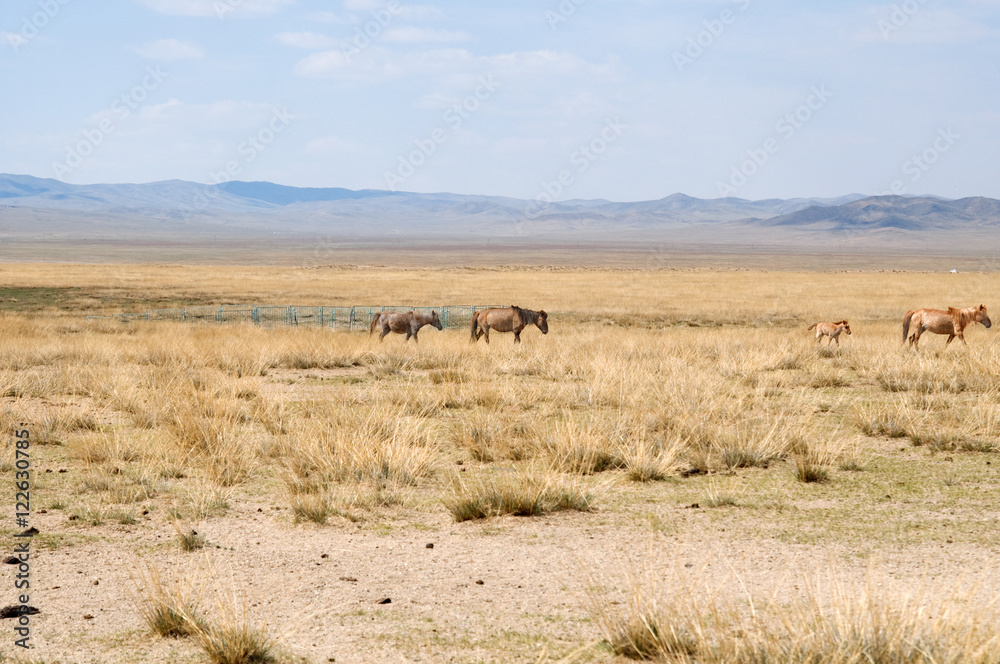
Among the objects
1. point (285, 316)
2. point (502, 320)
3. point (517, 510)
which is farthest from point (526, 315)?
point (285, 316)

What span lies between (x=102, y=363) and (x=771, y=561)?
14114mm

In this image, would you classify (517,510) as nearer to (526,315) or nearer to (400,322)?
(526,315)

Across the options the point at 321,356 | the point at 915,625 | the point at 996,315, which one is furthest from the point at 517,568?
the point at 996,315

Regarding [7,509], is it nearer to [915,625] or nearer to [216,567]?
[216,567]

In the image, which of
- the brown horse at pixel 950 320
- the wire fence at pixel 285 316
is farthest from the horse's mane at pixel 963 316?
the wire fence at pixel 285 316

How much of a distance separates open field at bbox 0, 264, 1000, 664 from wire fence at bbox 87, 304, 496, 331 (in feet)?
49.0

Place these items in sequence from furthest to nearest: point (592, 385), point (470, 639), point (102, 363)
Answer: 1. point (102, 363)
2. point (592, 385)
3. point (470, 639)

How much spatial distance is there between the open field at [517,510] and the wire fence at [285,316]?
14.9m

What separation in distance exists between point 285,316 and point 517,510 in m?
28.8

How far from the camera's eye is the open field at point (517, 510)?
443 centimetres

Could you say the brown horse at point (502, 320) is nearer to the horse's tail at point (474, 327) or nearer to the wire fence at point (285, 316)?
the horse's tail at point (474, 327)

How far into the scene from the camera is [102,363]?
53.4 feet

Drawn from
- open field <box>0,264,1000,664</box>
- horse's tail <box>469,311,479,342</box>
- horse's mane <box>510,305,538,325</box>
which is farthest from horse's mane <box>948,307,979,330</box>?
horse's tail <box>469,311,479,342</box>

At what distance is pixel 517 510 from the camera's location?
6.89 m
